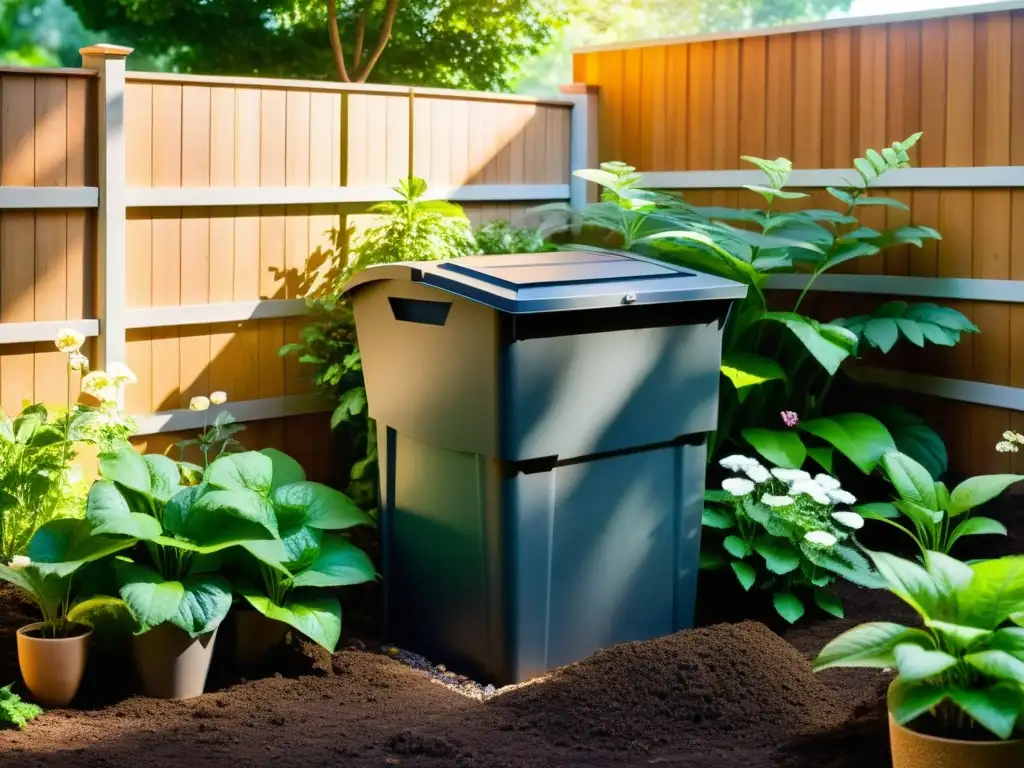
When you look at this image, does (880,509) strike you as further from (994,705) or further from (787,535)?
(994,705)

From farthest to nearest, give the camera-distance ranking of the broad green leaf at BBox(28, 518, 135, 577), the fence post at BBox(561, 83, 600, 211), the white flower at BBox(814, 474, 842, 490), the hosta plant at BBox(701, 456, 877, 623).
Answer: the fence post at BBox(561, 83, 600, 211) → the white flower at BBox(814, 474, 842, 490) → the hosta plant at BBox(701, 456, 877, 623) → the broad green leaf at BBox(28, 518, 135, 577)

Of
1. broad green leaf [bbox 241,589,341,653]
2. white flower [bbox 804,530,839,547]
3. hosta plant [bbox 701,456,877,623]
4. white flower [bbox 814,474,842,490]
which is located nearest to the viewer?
broad green leaf [bbox 241,589,341,653]

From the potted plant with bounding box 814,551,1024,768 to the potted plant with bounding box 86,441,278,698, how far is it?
1791 millimetres

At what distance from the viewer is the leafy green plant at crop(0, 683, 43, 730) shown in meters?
3.27

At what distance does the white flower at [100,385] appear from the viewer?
3826 millimetres

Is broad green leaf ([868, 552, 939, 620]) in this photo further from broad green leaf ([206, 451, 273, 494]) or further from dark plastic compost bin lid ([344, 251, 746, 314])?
broad green leaf ([206, 451, 273, 494])

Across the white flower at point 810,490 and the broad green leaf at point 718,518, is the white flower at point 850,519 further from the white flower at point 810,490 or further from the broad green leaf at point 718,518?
the broad green leaf at point 718,518

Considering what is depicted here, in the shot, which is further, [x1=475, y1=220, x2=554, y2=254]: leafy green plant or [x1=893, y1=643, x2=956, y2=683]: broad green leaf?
[x1=475, y1=220, x2=554, y2=254]: leafy green plant

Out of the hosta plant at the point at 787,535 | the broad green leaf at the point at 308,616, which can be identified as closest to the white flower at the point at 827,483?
the hosta plant at the point at 787,535

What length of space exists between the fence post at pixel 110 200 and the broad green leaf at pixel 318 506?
2.65 feet

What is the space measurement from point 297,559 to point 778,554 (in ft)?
5.31

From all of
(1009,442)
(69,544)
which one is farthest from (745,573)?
(69,544)

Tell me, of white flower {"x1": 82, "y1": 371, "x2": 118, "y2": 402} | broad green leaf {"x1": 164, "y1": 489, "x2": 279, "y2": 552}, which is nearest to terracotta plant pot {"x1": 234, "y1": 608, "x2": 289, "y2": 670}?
broad green leaf {"x1": 164, "y1": 489, "x2": 279, "y2": 552}

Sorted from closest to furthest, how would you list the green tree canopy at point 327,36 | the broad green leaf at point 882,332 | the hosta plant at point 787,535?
the hosta plant at point 787,535
the broad green leaf at point 882,332
the green tree canopy at point 327,36
